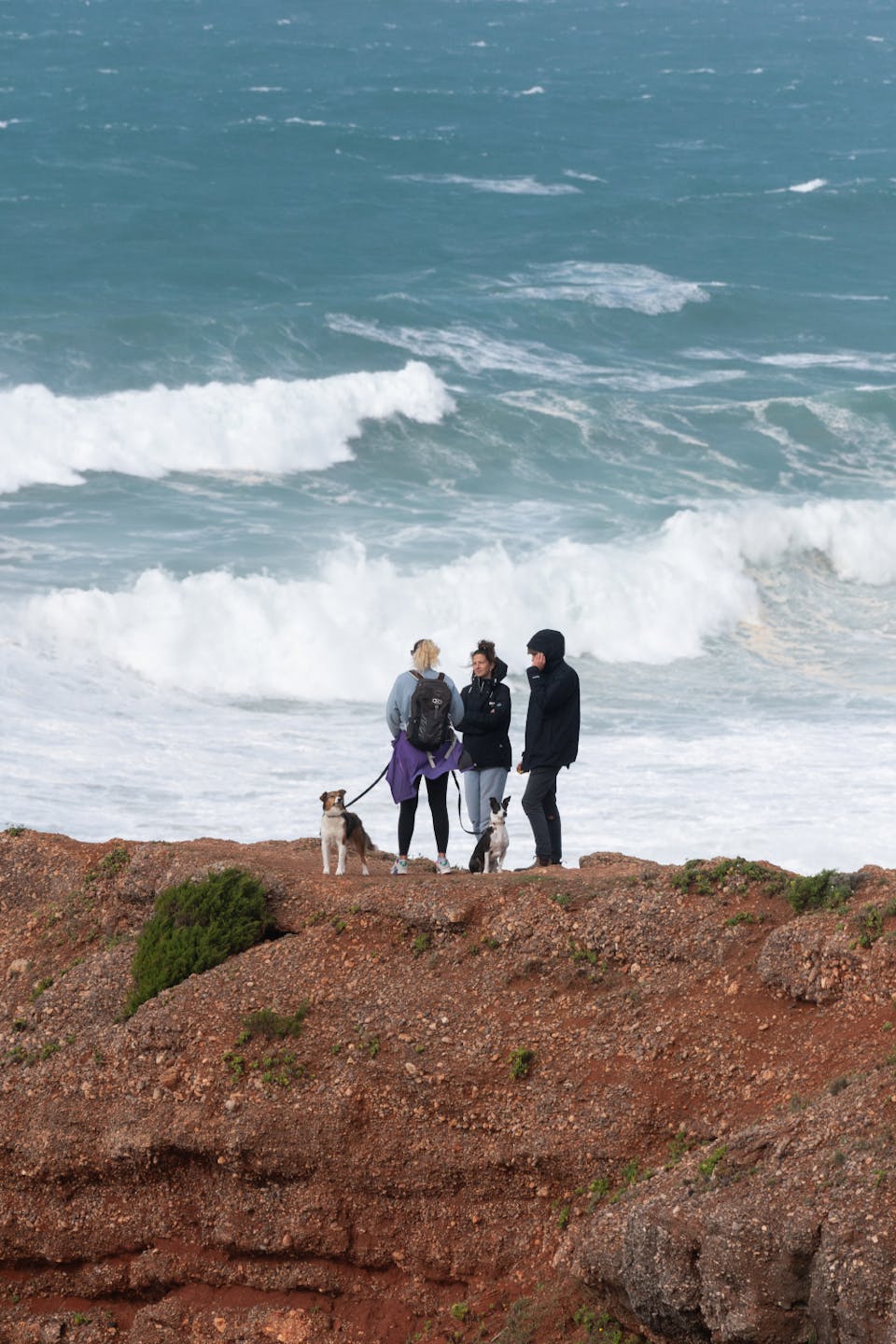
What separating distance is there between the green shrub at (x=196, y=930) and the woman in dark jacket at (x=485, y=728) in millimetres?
2013

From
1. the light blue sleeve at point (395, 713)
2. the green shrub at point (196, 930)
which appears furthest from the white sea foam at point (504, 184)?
the green shrub at point (196, 930)

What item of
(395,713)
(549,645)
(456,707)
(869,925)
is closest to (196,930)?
(395,713)

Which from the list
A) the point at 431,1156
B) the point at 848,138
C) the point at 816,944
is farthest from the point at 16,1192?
the point at 848,138

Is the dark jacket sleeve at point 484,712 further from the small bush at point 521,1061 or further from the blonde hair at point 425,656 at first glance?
the small bush at point 521,1061

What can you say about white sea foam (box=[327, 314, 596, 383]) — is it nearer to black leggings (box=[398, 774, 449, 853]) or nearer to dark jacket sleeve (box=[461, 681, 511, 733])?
dark jacket sleeve (box=[461, 681, 511, 733])

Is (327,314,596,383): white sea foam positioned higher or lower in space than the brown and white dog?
higher

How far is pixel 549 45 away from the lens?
82.4 meters

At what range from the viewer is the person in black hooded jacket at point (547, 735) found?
444 inches

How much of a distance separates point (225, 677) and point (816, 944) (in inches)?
604

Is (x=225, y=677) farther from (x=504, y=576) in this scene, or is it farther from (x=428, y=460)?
(x=428, y=460)

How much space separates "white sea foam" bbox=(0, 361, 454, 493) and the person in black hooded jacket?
21.4m

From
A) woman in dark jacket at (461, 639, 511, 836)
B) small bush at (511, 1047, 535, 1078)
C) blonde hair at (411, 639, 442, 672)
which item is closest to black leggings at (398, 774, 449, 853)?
woman in dark jacket at (461, 639, 511, 836)

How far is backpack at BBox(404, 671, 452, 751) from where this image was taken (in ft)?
36.4

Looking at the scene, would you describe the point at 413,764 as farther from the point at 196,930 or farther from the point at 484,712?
the point at 196,930
